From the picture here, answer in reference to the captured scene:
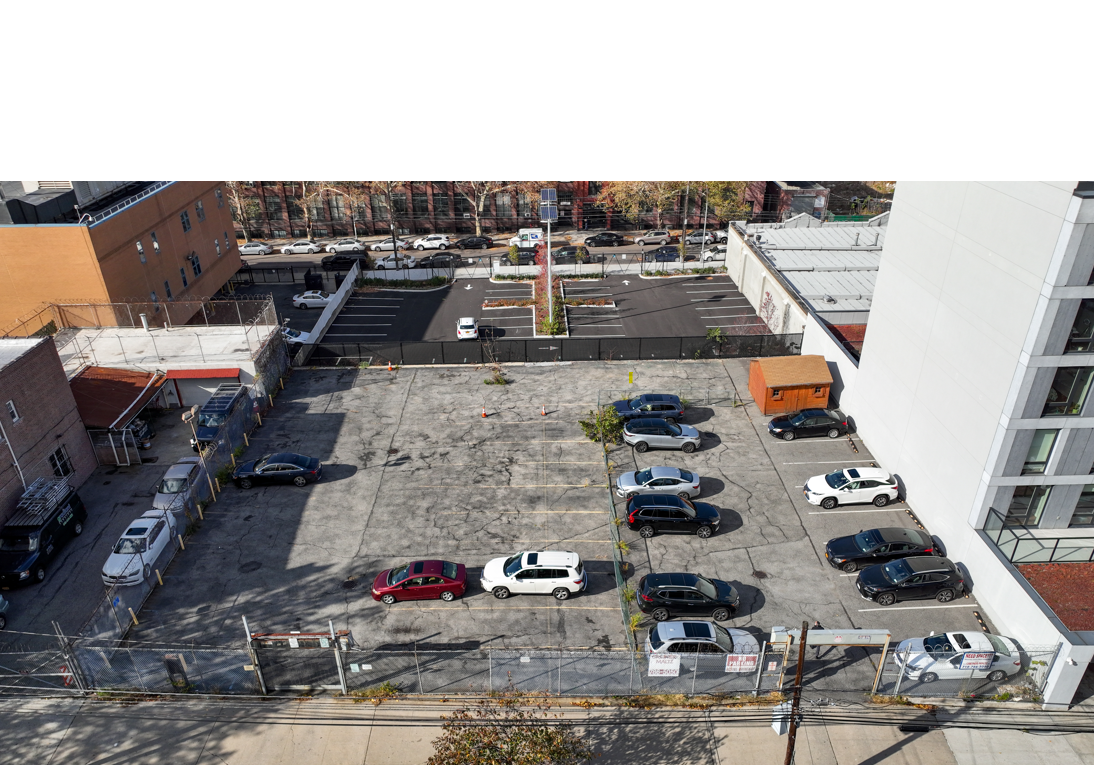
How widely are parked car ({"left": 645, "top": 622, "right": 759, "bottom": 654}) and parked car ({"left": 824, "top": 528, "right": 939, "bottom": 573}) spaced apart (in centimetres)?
488

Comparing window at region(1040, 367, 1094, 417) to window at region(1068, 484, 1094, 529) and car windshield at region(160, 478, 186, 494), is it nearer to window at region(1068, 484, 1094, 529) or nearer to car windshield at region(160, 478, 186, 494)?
window at region(1068, 484, 1094, 529)

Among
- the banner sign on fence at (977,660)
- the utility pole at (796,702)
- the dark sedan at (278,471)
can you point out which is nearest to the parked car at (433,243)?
the dark sedan at (278,471)

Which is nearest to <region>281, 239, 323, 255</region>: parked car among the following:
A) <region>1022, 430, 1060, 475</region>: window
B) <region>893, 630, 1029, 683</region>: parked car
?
<region>1022, 430, 1060, 475</region>: window

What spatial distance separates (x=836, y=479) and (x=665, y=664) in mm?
11121

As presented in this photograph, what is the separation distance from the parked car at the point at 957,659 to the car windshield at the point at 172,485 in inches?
954

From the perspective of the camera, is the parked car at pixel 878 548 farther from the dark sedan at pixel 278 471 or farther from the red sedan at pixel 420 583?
the dark sedan at pixel 278 471

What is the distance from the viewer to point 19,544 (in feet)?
78.8

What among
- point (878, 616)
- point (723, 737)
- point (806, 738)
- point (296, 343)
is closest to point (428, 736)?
point (723, 737)

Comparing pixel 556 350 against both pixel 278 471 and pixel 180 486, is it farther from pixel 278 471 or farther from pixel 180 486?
pixel 180 486

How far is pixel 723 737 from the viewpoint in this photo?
19.0 meters

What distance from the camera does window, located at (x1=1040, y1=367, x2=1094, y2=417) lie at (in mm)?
21031

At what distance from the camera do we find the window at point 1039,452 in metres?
21.9
